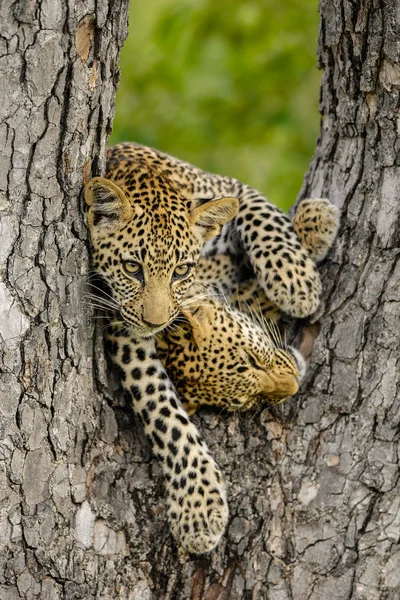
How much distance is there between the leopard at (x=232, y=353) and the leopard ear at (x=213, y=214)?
16.9 inches

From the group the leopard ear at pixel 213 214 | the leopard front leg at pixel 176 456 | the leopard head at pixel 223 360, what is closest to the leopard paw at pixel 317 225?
the leopard ear at pixel 213 214

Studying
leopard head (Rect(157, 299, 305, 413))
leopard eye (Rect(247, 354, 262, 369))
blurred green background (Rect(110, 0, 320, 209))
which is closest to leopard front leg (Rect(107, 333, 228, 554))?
leopard head (Rect(157, 299, 305, 413))

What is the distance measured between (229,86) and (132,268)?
21.9 ft

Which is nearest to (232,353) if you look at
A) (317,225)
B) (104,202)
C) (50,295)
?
(317,225)

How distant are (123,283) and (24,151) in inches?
51.2

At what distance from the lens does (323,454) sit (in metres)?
5.42

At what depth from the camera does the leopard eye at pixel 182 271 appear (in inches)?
223

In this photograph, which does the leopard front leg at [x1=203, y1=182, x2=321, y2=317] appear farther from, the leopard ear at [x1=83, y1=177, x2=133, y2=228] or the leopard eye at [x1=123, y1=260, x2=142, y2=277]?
the leopard ear at [x1=83, y1=177, x2=133, y2=228]

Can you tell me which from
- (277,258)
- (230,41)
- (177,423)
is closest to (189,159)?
(230,41)

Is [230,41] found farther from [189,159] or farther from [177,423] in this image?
[177,423]

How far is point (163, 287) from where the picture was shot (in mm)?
5516

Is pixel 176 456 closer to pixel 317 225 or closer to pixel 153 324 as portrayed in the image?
pixel 153 324

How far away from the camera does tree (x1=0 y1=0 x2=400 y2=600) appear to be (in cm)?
450

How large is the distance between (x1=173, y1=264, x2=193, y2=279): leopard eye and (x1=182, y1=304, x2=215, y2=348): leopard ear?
22 centimetres
